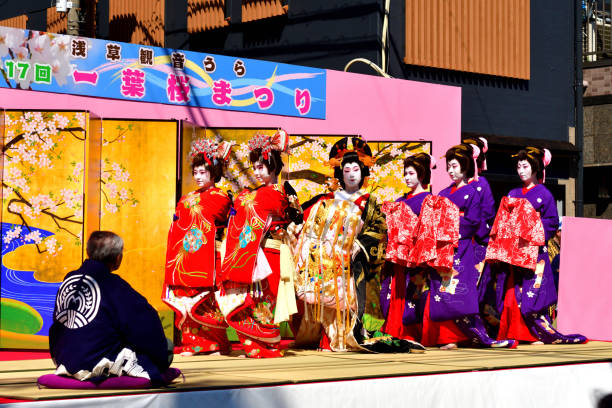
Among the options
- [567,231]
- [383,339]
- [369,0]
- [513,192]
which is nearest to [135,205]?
[383,339]

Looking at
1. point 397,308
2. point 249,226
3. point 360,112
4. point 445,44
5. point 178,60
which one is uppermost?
point 445,44

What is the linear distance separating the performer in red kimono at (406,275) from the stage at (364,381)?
0.65m

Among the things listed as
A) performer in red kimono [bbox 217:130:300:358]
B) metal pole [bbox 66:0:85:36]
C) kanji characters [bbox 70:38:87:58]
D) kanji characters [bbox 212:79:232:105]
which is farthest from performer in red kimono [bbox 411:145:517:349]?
metal pole [bbox 66:0:85:36]

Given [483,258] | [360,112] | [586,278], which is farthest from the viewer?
[360,112]

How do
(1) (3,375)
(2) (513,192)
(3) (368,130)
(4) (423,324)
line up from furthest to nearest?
(3) (368,130), (2) (513,192), (4) (423,324), (1) (3,375)

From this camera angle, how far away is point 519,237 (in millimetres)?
7855

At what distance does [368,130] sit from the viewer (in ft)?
32.7

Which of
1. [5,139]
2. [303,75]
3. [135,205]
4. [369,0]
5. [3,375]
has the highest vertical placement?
[369,0]

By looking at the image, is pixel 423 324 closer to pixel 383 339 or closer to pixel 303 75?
pixel 383 339

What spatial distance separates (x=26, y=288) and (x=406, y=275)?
2.84 meters

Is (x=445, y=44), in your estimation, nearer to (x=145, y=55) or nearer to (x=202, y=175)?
(x=145, y=55)

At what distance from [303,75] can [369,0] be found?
9.33ft

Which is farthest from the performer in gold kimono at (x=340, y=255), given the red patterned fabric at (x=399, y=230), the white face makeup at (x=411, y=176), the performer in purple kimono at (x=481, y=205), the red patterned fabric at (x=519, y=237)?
the red patterned fabric at (x=519, y=237)

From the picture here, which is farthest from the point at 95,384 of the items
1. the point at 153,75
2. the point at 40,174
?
the point at 153,75
